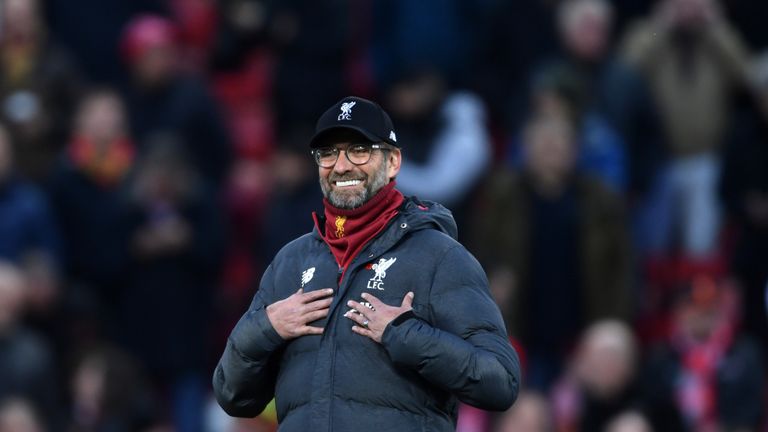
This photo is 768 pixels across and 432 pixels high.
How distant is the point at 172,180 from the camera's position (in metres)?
13.7

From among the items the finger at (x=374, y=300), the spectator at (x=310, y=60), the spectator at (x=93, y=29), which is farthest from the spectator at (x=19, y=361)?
the finger at (x=374, y=300)

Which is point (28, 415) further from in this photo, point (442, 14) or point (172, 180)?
point (442, 14)

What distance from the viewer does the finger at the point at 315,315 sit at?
6.93 metres

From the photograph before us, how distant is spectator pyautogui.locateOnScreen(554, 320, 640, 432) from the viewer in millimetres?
12383

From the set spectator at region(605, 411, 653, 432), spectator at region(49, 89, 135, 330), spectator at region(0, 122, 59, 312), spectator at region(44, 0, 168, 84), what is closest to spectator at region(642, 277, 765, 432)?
spectator at region(605, 411, 653, 432)

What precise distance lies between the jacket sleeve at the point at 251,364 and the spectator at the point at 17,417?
227 inches

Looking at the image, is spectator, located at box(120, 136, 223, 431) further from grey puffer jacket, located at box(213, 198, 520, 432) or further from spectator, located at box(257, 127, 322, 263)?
grey puffer jacket, located at box(213, 198, 520, 432)

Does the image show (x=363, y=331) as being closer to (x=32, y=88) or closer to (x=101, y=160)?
(x=101, y=160)

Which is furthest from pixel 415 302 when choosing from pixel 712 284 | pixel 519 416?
pixel 712 284

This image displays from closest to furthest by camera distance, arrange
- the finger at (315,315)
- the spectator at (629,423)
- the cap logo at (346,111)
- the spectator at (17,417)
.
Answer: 1. the finger at (315,315)
2. the cap logo at (346,111)
3. the spectator at (629,423)
4. the spectator at (17,417)

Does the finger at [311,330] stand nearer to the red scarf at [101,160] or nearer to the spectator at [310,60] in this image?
the red scarf at [101,160]

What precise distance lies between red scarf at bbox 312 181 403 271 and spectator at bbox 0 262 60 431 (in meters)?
6.33

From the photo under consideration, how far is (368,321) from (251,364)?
→ 0.52 m

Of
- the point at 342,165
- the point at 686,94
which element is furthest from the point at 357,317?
the point at 686,94
